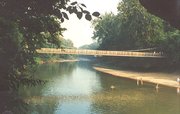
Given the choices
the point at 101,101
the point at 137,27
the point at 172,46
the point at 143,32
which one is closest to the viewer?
the point at 101,101

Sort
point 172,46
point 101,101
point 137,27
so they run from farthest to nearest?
point 137,27, point 172,46, point 101,101

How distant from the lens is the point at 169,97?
41594 mm

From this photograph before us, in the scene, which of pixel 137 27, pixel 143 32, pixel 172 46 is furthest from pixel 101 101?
pixel 137 27

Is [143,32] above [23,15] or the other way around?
above

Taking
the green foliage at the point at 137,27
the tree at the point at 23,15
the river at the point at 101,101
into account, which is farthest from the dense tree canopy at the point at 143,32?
the tree at the point at 23,15

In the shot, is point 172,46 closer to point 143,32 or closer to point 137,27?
point 143,32

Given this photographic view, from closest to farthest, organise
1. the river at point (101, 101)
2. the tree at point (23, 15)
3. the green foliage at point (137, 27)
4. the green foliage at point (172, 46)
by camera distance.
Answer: the tree at point (23, 15) → the river at point (101, 101) → the green foliage at point (172, 46) → the green foliage at point (137, 27)

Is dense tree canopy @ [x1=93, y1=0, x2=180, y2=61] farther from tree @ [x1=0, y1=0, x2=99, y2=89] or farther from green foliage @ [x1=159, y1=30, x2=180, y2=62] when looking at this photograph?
tree @ [x1=0, y1=0, x2=99, y2=89]

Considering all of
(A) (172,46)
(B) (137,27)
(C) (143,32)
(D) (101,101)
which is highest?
(B) (137,27)

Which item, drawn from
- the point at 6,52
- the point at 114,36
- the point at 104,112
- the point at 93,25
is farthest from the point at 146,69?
the point at 6,52

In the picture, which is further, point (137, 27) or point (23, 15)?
point (137, 27)

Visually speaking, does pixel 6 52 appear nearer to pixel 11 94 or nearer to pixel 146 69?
pixel 11 94

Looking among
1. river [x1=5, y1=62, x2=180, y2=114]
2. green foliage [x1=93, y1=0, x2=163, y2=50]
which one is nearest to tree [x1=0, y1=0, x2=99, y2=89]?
river [x1=5, y1=62, x2=180, y2=114]

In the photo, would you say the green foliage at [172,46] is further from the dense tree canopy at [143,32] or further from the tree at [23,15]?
the tree at [23,15]
